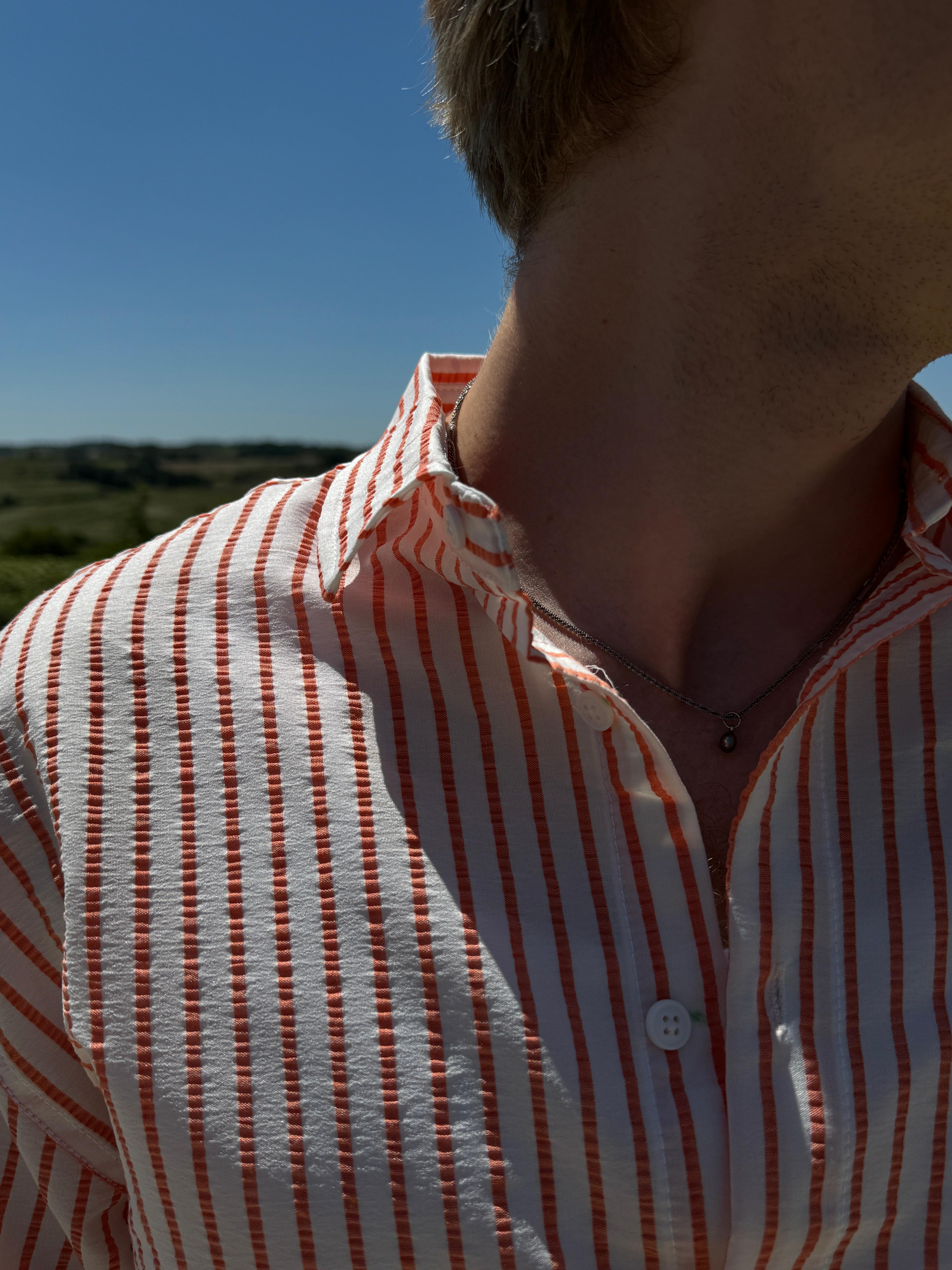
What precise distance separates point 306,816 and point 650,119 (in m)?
0.88

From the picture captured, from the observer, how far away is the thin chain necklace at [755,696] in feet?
3.48

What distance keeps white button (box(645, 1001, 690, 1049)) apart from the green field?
4.00 ft

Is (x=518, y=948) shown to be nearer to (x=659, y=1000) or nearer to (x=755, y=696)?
(x=659, y=1000)

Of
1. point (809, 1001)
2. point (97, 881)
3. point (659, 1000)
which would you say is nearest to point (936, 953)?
point (809, 1001)

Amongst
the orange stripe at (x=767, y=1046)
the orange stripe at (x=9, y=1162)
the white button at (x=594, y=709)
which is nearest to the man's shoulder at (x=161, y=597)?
the white button at (x=594, y=709)

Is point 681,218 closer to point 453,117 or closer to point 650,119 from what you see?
point 650,119

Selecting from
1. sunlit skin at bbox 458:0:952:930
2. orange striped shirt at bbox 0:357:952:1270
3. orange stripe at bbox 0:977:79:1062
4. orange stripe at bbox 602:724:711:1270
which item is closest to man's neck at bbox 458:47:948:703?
sunlit skin at bbox 458:0:952:930

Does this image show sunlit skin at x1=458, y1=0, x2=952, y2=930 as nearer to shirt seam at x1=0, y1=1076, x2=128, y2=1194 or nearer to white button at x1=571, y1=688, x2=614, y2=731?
white button at x1=571, y1=688, x2=614, y2=731

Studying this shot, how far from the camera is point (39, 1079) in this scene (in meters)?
0.91

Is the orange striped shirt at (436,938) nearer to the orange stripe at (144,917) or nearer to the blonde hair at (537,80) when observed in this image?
the orange stripe at (144,917)

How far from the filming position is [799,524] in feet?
3.70

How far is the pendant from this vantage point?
1.04 m

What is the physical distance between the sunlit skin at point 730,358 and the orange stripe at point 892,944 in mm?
134

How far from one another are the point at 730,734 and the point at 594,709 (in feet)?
0.87
